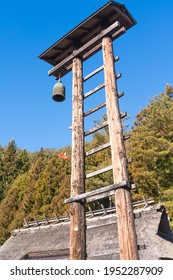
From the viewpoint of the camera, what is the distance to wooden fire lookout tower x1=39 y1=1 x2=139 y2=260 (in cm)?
381

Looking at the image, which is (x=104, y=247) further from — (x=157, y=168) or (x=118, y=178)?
(x=157, y=168)

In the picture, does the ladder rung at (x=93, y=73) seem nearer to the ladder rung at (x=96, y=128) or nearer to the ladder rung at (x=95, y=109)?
the ladder rung at (x=95, y=109)

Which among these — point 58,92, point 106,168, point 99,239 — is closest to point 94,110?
point 58,92

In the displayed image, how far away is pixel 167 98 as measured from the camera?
22.5 m

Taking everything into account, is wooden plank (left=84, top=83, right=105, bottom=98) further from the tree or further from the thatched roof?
the tree

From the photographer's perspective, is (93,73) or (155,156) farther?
(155,156)

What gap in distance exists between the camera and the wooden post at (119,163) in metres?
3.54

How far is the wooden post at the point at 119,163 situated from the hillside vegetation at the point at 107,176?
12.3m

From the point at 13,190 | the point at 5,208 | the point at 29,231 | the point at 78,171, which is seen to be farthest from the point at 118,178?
the point at 13,190

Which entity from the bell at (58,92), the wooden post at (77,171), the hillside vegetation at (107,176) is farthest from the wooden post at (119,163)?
the hillside vegetation at (107,176)

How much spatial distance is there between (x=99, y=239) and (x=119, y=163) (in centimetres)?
879

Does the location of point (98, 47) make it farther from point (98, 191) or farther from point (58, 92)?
point (98, 191)

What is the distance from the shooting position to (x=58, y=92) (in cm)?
560
